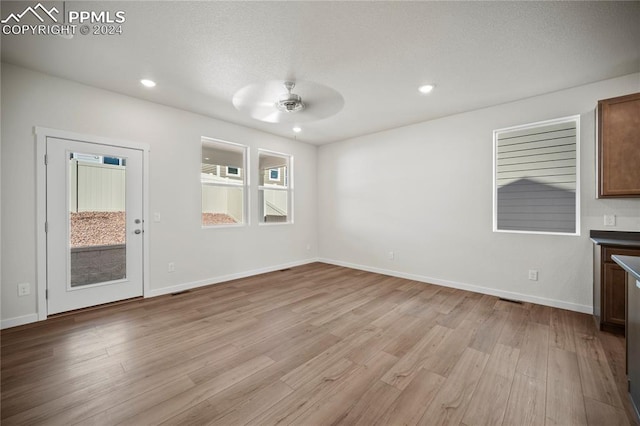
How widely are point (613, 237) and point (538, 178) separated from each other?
100 cm

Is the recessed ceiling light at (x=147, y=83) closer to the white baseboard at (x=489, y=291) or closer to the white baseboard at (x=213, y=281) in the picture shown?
the white baseboard at (x=213, y=281)

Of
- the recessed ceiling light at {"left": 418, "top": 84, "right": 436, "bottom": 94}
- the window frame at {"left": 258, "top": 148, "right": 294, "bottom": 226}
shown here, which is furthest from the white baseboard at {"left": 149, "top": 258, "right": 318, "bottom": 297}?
the recessed ceiling light at {"left": 418, "top": 84, "right": 436, "bottom": 94}

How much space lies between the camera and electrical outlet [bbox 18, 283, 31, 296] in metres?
2.72

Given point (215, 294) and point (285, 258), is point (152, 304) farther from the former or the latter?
point (285, 258)

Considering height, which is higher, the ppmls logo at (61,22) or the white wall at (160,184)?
the ppmls logo at (61,22)

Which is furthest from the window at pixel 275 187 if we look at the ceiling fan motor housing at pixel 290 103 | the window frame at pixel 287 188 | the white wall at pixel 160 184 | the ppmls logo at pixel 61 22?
the ppmls logo at pixel 61 22

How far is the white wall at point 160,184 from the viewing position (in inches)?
106

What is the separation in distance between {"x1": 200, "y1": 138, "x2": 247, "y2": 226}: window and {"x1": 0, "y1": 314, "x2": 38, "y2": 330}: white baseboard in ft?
6.97

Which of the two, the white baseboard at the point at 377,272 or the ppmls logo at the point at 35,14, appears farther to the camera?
the white baseboard at the point at 377,272

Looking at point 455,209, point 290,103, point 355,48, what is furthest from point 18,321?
point 455,209

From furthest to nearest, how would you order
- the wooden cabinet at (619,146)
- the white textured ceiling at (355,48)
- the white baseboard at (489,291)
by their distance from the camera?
the white baseboard at (489,291) < the wooden cabinet at (619,146) < the white textured ceiling at (355,48)

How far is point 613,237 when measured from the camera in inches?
112

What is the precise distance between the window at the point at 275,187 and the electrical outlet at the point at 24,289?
123 inches

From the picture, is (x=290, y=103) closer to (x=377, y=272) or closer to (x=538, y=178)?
(x=538, y=178)
